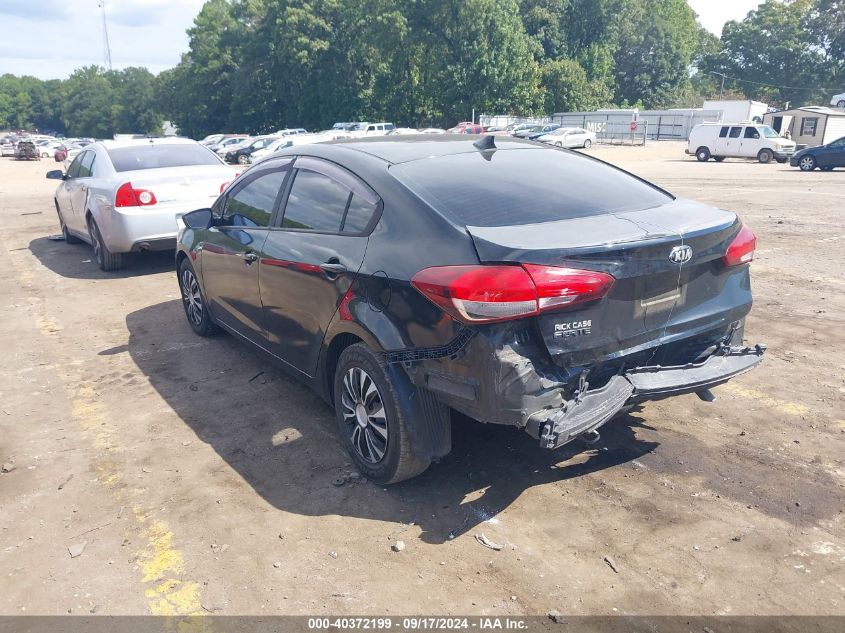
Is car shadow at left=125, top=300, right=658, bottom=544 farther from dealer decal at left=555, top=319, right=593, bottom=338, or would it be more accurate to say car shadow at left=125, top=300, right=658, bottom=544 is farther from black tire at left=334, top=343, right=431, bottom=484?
dealer decal at left=555, top=319, right=593, bottom=338

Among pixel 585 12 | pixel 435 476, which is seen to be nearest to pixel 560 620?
pixel 435 476

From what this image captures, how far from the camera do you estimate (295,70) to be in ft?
217

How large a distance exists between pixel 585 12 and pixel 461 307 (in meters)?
84.5

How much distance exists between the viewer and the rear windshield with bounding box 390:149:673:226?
11.0 ft

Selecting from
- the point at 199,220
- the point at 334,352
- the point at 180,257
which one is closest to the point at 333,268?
the point at 334,352

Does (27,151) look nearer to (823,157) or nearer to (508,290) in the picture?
(823,157)

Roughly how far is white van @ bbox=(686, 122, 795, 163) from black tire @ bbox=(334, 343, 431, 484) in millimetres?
31960

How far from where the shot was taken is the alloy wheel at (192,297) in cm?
604

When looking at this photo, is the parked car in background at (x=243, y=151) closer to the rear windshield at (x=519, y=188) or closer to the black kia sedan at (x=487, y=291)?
the black kia sedan at (x=487, y=291)

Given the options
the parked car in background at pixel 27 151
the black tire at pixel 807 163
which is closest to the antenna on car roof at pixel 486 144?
the black tire at pixel 807 163

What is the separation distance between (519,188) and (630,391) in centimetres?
124

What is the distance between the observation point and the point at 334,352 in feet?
12.6

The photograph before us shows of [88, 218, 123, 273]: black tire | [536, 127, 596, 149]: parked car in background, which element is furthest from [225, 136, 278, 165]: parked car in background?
[88, 218, 123, 273]: black tire

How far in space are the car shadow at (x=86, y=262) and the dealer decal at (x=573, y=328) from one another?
Answer: 24.6ft
